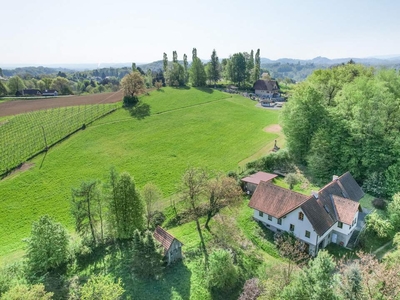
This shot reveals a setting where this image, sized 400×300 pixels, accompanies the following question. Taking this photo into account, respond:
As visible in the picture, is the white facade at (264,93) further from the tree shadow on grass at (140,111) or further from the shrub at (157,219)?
the shrub at (157,219)

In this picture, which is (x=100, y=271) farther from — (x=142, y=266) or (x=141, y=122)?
(x=141, y=122)

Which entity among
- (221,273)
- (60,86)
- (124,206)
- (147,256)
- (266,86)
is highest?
(60,86)

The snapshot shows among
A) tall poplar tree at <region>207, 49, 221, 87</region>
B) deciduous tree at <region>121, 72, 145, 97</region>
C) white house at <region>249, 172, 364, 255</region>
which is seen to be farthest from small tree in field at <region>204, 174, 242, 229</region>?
tall poplar tree at <region>207, 49, 221, 87</region>

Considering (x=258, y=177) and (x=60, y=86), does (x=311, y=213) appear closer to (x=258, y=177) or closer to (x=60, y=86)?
(x=258, y=177)

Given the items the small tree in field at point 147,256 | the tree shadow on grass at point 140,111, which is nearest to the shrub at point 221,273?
the small tree in field at point 147,256

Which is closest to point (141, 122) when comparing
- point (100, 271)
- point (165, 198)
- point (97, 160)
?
point (97, 160)

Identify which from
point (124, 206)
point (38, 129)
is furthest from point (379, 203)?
point (38, 129)
